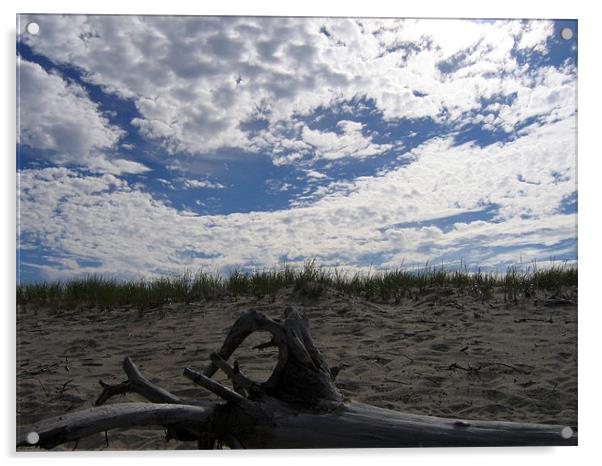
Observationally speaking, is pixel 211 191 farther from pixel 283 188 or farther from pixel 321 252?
pixel 321 252

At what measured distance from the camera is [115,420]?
258cm

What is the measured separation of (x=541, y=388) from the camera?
361 cm

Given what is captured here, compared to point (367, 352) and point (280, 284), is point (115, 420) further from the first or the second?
point (367, 352)

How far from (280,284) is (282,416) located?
1263mm

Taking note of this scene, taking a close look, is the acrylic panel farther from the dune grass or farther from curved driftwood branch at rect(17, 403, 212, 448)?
curved driftwood branch at rect(17, 403, 212, 448)

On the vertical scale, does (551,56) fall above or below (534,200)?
above

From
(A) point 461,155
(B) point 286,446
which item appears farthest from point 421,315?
(B) point 286,446

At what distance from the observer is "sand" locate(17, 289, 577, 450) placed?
3510mm

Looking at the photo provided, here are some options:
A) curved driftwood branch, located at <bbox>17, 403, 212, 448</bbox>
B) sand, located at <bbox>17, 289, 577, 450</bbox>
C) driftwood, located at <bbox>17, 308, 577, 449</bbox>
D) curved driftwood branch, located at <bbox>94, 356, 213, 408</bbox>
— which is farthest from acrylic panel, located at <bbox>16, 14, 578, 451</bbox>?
curved driftwood branch, located at <bbox>17, 403, 212, 448</bbox>

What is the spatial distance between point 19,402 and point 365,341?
2.52m

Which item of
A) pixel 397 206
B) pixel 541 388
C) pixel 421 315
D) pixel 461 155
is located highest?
pixel 461 155

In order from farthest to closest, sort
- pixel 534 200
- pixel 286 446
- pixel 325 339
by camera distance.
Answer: pixel 325 339, pixel 534 200, pixel 286 446

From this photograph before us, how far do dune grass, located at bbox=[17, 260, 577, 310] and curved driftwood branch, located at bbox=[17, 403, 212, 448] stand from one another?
116cm

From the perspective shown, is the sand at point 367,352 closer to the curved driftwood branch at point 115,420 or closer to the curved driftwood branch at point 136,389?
the curved driftwood branch at point 136,389
